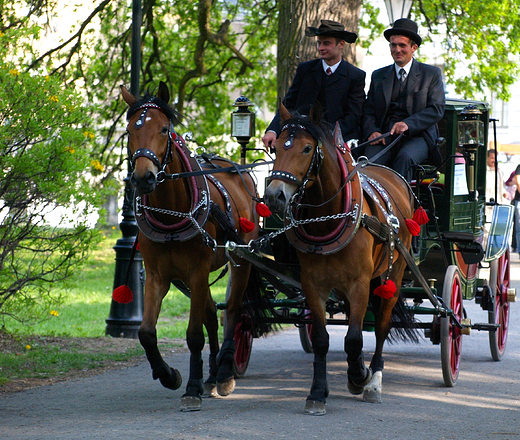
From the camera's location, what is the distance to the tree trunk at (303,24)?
35.2ft

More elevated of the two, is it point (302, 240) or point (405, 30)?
point (405, 30)

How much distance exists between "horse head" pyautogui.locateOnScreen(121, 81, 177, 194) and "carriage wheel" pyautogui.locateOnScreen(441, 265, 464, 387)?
2.82 metres

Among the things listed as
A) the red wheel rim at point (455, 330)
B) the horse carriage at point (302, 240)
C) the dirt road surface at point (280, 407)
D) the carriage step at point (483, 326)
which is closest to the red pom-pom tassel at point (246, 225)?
the horse carriage at point (302, 240)

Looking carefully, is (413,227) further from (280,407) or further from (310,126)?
(280,407)

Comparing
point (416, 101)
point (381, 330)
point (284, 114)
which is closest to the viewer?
point (284, 114)

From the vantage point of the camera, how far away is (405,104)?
23.7 ft

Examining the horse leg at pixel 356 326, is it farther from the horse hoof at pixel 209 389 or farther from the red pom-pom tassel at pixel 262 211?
the horse hoof at pixel 209 389

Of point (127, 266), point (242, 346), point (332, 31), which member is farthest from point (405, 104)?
point (127, 266)

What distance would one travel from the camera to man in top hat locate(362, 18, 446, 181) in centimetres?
701

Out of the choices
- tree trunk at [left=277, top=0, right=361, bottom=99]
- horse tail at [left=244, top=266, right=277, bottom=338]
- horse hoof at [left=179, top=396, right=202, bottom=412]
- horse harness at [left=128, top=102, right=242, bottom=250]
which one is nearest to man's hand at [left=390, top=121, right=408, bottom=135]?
horse tail at [left=244, top=266, right=277, bottom=338]

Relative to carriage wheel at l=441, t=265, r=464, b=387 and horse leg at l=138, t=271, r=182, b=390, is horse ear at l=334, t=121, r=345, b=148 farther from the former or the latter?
carriage wheel at l=441, t=265, r=464, b=387

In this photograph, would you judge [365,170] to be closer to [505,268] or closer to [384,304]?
[384,304]

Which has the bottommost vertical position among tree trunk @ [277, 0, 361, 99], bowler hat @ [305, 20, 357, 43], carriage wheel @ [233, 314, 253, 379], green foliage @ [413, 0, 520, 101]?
carriage wheel @ [233, 314, 253, 379]

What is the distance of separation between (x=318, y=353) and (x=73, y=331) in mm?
5285
